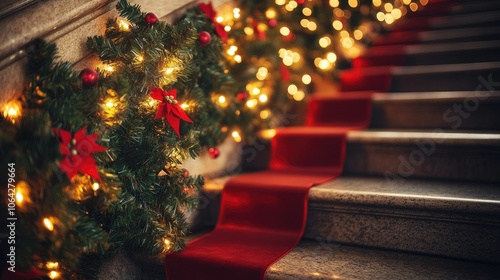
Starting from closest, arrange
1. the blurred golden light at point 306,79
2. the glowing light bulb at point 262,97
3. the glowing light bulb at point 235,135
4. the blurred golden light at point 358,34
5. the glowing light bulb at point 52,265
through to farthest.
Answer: the glowing light bulb at point 52,265, the glowing light bulb at point 235,135, the glowing light bulb at point 262,97, the blurred golden light at point 306,79, the blurred golden light at point 358,34

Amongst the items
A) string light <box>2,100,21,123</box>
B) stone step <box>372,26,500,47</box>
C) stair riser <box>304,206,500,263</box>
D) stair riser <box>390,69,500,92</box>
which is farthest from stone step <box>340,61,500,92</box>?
string light <box>2,100,21,123</box>

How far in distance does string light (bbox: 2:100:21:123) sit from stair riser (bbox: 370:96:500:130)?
69.7 inches

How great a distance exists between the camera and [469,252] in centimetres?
142

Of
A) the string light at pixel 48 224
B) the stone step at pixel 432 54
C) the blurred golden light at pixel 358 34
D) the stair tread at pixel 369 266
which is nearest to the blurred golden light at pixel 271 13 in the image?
→ the stone step at pixel 432 54

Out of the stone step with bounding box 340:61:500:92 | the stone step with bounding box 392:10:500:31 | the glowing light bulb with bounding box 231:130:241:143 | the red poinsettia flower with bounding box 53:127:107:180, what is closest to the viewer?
the red poinsettia flower with bounding box 53:127:107:180

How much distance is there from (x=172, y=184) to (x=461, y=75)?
178cm

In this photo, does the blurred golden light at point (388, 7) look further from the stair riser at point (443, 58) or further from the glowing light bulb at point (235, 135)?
the glowing light bulb at point (235, 135)

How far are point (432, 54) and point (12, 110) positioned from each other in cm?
246

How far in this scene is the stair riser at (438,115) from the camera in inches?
79.5

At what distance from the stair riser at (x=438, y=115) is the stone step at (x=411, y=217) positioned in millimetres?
451

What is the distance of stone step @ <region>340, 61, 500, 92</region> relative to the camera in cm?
229

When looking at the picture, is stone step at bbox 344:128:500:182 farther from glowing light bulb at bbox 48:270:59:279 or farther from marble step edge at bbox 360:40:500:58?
glowing light bulb at bbox 48:270:59:279

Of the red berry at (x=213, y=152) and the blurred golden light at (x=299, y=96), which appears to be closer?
the red berry at (x=213, y=152)

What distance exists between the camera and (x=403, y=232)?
59.9 inches
